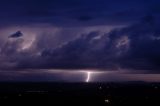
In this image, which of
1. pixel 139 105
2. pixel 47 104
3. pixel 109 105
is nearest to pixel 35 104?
pixel 47 104

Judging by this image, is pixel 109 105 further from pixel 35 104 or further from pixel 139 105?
pixel 35 104

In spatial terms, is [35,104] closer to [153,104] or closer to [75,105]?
[75,105]

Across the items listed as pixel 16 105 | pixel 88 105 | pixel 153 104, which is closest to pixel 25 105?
pixel 16 105

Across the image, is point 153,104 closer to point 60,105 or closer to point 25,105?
point 60,105

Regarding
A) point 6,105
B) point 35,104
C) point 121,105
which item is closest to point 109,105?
point 121,105

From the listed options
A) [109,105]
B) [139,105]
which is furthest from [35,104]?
[139,105]
